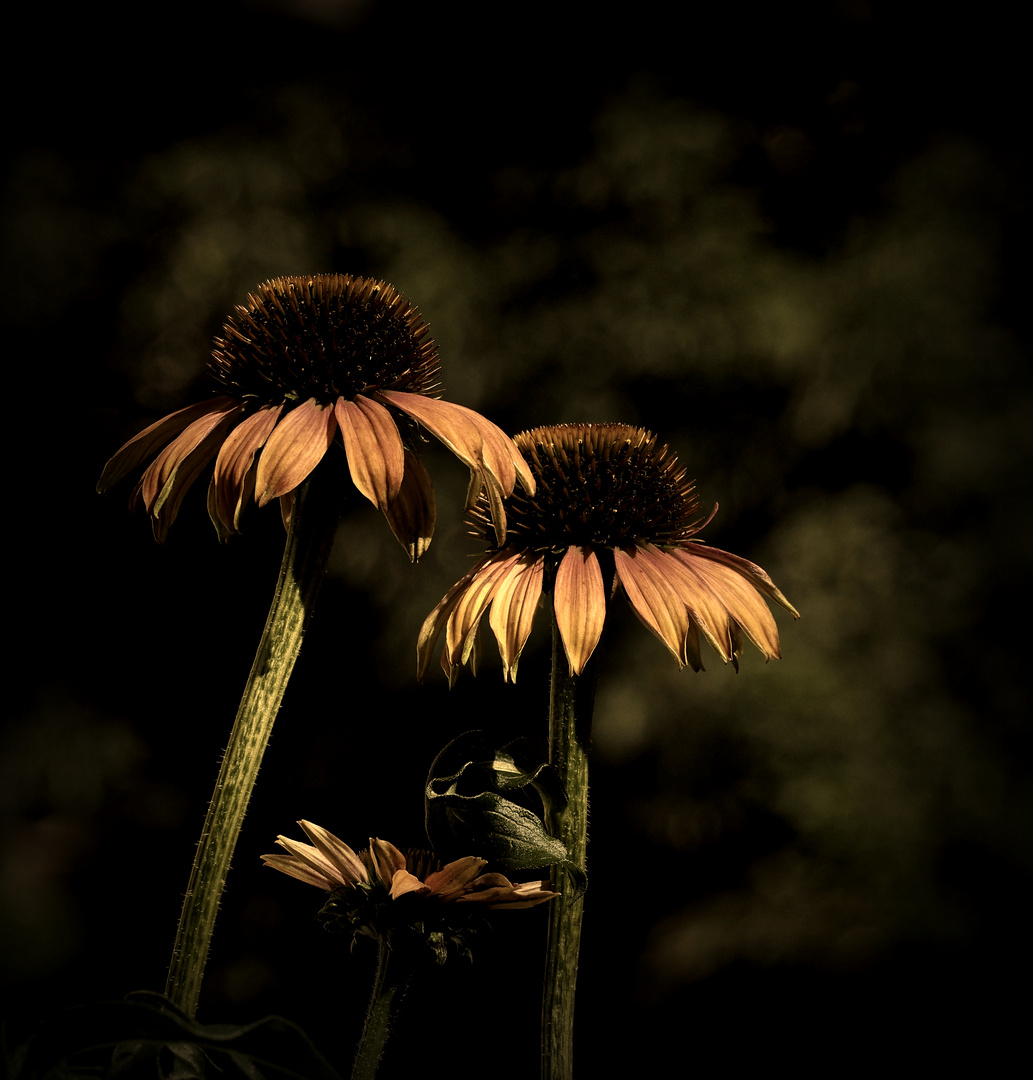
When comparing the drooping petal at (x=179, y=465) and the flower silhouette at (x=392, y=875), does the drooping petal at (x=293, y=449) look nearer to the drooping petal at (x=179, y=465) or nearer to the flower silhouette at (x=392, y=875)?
the drooping petal at (x=179, y=465)

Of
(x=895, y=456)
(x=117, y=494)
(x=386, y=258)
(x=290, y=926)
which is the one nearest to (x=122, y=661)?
(x=117, y=494)

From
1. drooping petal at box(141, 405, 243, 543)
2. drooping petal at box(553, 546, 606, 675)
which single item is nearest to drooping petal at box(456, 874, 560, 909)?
drooping petal at box(553, 546, 606, 675)

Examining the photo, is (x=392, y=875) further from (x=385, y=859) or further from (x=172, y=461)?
(x=172, y=461)

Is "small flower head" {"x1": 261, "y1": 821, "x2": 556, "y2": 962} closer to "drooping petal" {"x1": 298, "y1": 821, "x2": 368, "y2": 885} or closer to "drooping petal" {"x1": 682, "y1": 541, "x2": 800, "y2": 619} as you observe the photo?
"drooping petal" {"x1": 298, "y1": 821, "x2": 368, "y2": 885}

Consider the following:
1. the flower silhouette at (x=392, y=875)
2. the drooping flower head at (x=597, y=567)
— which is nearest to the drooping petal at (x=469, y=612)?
the drooping flower head at (x=597, y=567)

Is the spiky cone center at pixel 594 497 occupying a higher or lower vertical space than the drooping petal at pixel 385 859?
higher

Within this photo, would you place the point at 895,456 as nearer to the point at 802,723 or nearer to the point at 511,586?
the point at 802,723
